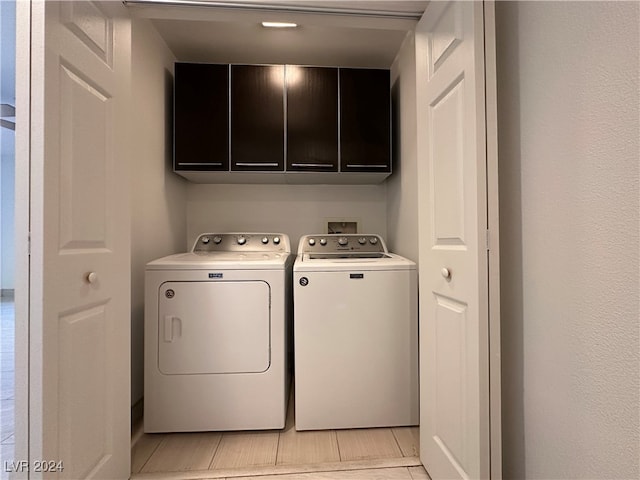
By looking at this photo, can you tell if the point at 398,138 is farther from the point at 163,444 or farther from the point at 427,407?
the point at 163,444

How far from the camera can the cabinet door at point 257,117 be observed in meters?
2.06

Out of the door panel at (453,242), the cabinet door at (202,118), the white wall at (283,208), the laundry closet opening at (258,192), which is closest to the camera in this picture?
the door panel at (453,242)

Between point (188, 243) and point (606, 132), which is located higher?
point (606, 132)

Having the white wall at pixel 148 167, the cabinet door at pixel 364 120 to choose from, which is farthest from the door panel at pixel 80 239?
the cabinet door at pixel 364 120

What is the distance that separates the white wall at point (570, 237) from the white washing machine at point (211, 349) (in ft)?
3.48

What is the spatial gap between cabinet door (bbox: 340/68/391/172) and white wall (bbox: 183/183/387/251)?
41 centimetres

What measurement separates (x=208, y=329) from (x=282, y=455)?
696 mm

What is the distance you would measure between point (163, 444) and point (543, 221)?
189 centimetres

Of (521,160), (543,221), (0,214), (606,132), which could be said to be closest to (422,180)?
(521,160)

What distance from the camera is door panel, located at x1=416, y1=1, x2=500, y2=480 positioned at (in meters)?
0.92

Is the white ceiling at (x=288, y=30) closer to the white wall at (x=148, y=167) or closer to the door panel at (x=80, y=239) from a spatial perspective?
the white wall at (x=148, y=167)

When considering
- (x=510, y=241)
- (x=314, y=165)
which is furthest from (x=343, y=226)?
(x=510, y=241)

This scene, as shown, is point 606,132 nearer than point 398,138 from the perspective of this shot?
Yes

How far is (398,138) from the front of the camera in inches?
84.8
